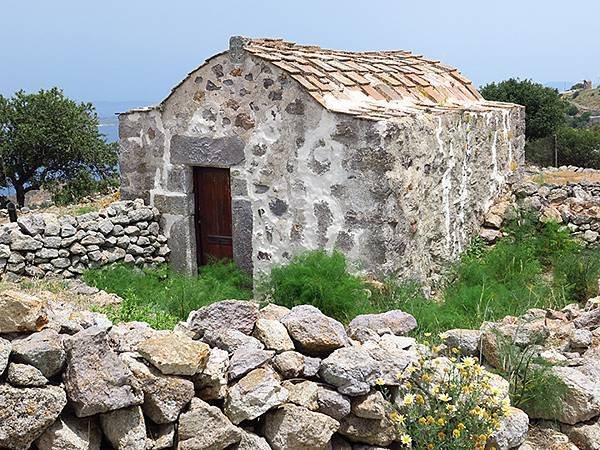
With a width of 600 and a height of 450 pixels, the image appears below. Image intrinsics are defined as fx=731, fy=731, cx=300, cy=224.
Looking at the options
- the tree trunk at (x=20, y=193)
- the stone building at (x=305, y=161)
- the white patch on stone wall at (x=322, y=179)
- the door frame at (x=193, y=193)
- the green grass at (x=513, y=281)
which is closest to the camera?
the green grass at (x=513, y=281)

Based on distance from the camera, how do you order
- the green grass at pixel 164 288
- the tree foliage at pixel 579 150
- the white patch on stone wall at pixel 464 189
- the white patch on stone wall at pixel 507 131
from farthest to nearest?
the tree foliage at pixel 579 150, the white patch on stone wall at pixel 507 131, the white patch on stone wall at pixel 464 189, the green grass at pixel 164 288

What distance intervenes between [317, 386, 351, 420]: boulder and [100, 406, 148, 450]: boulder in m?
0.98

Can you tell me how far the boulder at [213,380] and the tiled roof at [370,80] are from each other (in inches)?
189

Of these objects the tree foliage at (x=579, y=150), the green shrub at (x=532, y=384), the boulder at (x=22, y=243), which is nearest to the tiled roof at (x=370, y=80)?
the boulder at (x=22, y=243)

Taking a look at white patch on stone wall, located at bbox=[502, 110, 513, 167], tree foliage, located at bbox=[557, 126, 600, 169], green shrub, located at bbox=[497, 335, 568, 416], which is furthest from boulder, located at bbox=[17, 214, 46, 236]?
tree foliage, located at bbox=[557, 126, 600, 169]

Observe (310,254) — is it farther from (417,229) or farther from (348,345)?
(348,345)

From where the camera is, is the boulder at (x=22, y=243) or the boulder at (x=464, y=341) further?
the boulder at (x=22, y=243)

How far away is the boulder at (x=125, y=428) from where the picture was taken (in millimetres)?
3467

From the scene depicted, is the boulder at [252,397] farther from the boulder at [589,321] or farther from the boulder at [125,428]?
the boulder at [589,321]

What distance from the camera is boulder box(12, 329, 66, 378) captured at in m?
3.32

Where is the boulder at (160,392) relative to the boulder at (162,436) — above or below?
above

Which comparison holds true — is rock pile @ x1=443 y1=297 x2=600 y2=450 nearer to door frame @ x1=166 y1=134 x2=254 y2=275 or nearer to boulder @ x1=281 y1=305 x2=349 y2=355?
boulder @ x1=281 y1=305 x2=349 y2=355

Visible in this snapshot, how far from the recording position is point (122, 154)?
10.2 m

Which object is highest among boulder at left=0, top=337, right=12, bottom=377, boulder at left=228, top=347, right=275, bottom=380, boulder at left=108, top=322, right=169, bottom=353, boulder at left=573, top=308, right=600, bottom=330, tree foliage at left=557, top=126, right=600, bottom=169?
tree foliage at left=557, top=126, right=600, bottom=169
